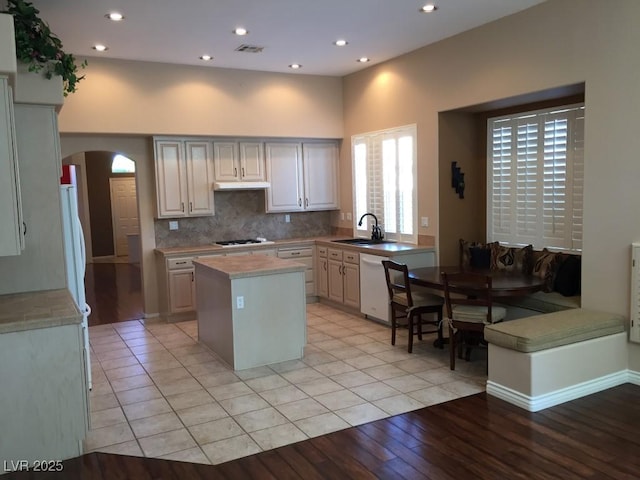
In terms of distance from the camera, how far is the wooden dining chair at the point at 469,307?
4.36m

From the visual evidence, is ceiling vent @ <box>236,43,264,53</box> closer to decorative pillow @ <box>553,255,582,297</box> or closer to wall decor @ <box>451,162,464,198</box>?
wall decor @ <box>451,162,464,198</box>

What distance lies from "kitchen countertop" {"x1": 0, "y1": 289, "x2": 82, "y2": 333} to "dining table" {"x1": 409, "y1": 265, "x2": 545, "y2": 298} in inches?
117

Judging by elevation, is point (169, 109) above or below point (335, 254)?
above

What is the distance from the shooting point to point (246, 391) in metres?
4.24

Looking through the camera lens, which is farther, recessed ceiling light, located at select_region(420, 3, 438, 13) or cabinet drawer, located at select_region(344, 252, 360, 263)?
cabinet drawer, located at select_region(344, 252, 360, 263)

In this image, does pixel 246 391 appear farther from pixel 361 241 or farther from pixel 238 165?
pixel 238 165

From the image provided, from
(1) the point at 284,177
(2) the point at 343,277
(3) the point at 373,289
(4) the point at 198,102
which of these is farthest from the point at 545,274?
(4) the point at 198,102

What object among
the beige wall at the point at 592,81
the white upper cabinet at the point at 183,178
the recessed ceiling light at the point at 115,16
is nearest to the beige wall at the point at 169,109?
the white upper cabinet at the point at 183,178

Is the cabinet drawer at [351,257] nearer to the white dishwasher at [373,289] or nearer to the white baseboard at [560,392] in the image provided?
the white dishwasher at [373,289]

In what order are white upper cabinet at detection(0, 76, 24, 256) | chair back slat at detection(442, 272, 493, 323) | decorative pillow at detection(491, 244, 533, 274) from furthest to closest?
decorative pillow at detection(491, 244, 533, 274), chair back slat at detection(442, 272, 493, 323), white upper cabinet at detection(0, 76, 24, 256)

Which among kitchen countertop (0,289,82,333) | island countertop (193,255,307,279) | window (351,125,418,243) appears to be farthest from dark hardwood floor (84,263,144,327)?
window (351,125,418,243)

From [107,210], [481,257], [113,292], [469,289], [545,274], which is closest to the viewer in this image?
[469,289]

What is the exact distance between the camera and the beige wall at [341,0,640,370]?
4.03 meters

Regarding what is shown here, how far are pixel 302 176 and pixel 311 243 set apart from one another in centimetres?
97
